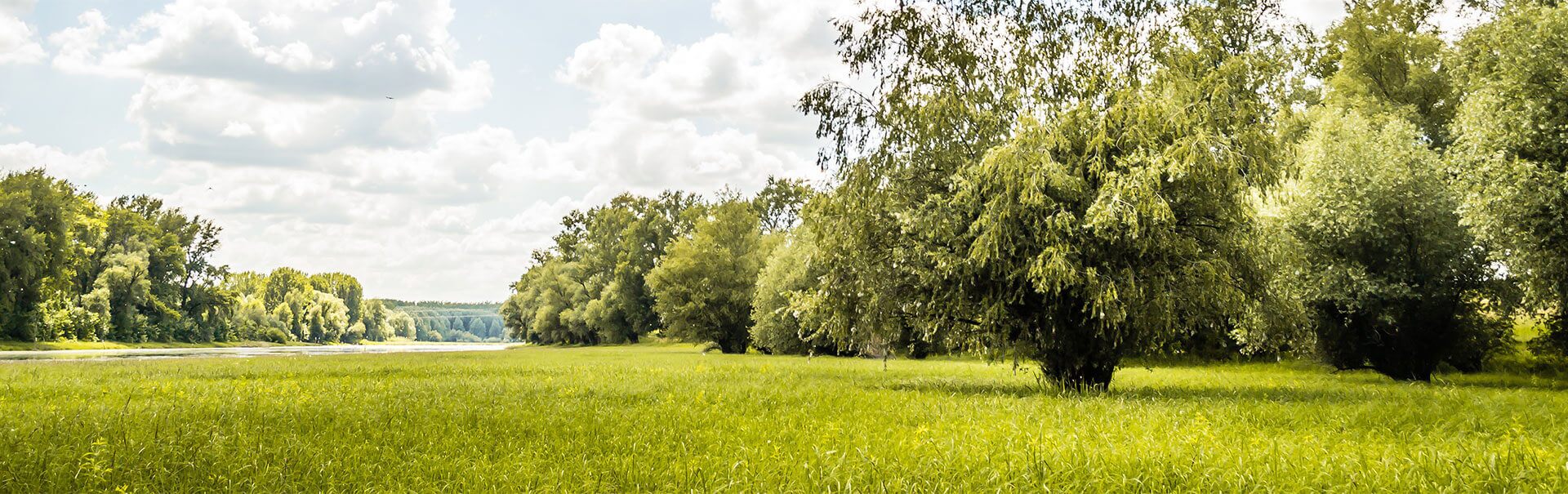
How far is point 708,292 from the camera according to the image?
61438 millimetres

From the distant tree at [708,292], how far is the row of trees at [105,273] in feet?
146

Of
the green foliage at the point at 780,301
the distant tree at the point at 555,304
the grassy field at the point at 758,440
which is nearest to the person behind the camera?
the grassy field at the point at 758,440

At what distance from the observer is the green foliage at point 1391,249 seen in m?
23.6

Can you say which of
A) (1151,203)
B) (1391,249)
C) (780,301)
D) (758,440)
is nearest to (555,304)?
(780,301)

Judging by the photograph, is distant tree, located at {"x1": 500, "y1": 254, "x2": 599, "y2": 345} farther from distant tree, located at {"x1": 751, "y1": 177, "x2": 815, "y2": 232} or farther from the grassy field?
the grassy field

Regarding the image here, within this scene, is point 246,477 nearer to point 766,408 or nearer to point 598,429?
point 598,429

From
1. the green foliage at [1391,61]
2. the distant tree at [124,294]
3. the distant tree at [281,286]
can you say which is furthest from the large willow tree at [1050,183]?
the distant tree at [281,286]

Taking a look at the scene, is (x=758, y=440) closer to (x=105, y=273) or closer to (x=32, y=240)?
(x=32, y=240)

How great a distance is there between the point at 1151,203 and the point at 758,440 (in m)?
8.72

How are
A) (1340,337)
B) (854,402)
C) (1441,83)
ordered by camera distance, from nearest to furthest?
(854,402)
(1340,337)
(1441,83)

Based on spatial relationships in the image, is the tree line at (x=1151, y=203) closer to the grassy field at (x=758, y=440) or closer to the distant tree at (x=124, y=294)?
the grassy field at (x=758, y=440)

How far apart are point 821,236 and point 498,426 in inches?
A: 385

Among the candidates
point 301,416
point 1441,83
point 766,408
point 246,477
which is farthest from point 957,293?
point 1441,83

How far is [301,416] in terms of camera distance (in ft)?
36.2
